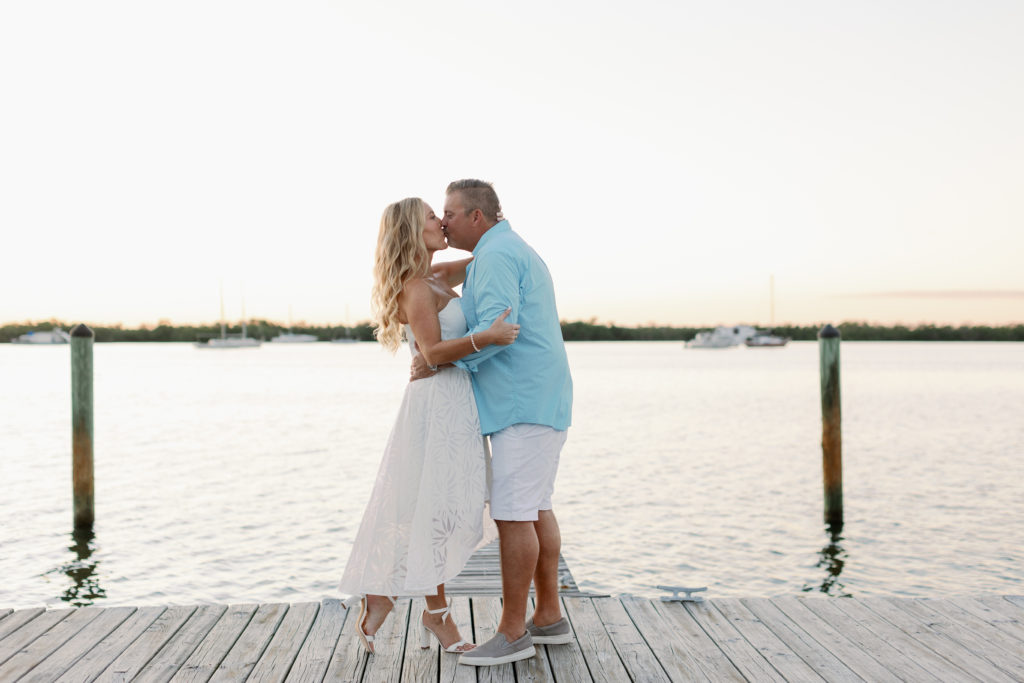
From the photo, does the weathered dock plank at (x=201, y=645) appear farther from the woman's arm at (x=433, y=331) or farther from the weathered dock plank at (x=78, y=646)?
the woman's arm at (x=433, y=331)

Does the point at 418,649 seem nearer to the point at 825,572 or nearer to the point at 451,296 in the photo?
the point at 451,296

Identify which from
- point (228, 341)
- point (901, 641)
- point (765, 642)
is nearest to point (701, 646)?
point (765, 642)

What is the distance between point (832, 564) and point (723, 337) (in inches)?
4205

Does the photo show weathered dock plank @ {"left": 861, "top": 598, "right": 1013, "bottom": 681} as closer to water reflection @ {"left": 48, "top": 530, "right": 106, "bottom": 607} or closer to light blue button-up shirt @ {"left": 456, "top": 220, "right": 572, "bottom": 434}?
light blue button-up shirt @ {"left": 456, "top": 220, "right": 572, "bottom": 434}

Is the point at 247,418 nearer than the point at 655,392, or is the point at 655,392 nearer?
the point at 247,418

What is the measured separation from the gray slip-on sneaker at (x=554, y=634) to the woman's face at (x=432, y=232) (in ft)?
5.32

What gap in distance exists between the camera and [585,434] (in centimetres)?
2139

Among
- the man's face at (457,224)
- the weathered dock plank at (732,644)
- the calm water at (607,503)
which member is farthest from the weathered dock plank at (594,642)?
the calm water at (607,503)

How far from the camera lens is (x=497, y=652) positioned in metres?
3.29

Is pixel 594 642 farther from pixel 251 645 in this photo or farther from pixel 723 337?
pixel 723 337

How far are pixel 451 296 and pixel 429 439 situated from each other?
585 mm

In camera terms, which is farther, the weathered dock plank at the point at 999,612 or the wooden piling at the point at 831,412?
the wooden piling at the point at 831,412

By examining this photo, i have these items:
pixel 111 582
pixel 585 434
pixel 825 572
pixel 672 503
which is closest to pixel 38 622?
pixel 111 582

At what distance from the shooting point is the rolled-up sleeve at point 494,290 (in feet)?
10.4
